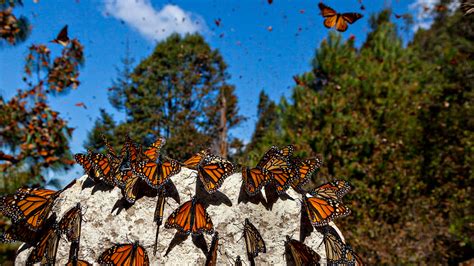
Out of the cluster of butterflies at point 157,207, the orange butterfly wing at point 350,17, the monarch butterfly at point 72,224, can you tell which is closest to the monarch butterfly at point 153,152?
the cluster of butterflies at point 157,207

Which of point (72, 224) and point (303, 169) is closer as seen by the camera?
point (72, 224)

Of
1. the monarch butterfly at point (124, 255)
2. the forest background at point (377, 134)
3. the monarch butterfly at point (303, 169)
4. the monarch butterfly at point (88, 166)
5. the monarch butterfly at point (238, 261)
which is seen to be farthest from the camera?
the forest background at point (377, 134)

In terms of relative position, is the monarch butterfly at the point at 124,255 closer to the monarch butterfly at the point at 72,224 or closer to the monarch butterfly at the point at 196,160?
the monarch butterfly at the point at 72,224

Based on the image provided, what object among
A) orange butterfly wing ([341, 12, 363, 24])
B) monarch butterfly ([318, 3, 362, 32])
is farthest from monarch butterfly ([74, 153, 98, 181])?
orange butterfly wing ([341, 12, 363, 24])

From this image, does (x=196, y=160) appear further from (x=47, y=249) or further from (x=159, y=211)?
(x=47, y=249)

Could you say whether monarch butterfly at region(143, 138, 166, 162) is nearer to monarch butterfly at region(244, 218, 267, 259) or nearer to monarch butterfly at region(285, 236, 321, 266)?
monarch butterfly at region(244, 218, 267, 259)

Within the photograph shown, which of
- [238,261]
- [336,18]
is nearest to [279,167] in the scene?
[238,261]

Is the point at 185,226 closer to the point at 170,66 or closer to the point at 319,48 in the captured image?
the point at 319,48
